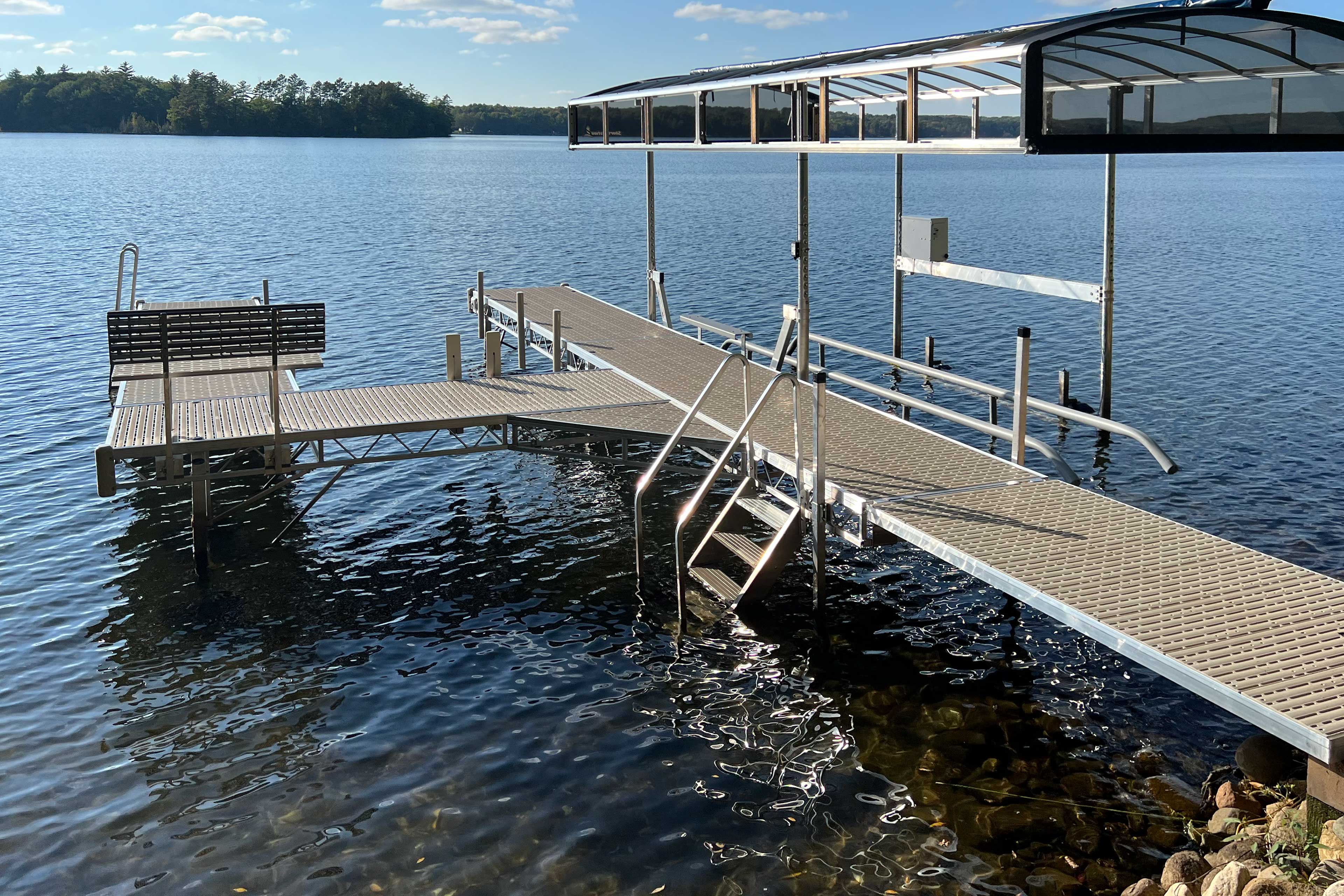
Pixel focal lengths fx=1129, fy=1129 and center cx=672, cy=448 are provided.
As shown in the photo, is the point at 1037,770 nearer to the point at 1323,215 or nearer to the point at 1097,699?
the point at 1097,699

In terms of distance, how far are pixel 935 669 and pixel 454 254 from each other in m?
34.9

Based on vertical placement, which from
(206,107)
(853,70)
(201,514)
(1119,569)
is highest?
(206,107)

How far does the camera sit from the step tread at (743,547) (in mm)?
10797

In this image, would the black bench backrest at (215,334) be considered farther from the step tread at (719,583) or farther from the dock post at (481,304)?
the dock post at (481,304)

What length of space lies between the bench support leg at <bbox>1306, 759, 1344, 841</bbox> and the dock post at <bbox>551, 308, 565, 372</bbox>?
472 inches

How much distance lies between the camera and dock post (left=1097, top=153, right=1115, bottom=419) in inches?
672

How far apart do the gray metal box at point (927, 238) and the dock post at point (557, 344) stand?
19.6 feet

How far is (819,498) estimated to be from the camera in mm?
10273

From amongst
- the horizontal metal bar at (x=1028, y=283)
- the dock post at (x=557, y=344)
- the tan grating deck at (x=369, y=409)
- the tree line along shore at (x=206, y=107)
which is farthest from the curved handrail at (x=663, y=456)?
Answer: the tree line along shore at (x=206, y=107)

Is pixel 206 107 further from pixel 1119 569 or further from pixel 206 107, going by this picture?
pixel 1119 569

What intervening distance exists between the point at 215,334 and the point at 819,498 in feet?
22.2

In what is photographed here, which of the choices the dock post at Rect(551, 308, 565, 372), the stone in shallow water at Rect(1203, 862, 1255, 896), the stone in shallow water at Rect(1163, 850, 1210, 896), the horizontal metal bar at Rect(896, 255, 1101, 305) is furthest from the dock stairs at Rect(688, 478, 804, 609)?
the horizontal metal bar at Rect(896, 255, 1101, 305)

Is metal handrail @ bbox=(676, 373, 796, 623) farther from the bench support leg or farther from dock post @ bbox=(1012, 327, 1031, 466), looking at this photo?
the bench support leg

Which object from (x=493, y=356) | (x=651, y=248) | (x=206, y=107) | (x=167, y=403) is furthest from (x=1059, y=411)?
(x=206, y=107)
